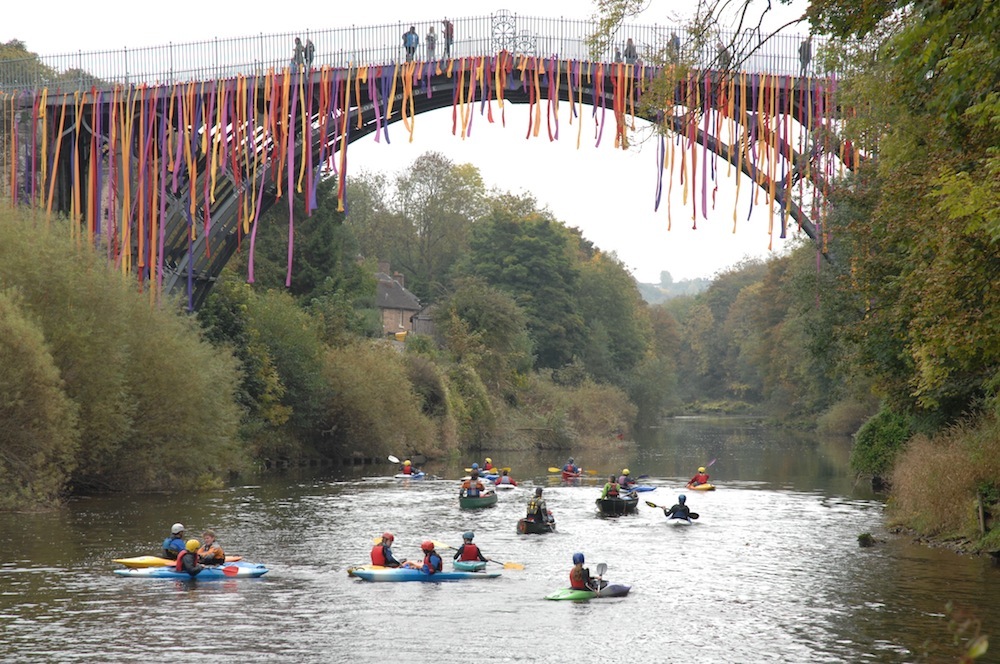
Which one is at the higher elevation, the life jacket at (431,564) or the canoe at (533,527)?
the life jacket at (431,564)

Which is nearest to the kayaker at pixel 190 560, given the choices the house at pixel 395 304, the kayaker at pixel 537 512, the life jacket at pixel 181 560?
the life jacket at pixel 181 560

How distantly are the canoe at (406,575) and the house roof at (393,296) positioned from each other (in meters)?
63.6

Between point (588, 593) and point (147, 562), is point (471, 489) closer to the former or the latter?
point (147, 562)

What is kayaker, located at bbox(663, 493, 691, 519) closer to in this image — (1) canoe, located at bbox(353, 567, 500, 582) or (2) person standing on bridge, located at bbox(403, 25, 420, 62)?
(1) canoe, located at bbox(353, 567, 500, 582)

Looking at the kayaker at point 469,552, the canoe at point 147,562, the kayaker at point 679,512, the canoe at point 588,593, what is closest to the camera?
the canoe at point 588,593

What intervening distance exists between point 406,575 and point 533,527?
7381 millimetres

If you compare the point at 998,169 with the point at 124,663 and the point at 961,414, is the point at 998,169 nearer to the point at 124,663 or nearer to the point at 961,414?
the point at 124,663

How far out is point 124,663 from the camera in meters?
15.0

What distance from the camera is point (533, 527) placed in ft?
94.1

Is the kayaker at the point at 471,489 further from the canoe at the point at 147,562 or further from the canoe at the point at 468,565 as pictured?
the canoe at the point at 147,562

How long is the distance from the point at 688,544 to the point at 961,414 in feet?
25.8

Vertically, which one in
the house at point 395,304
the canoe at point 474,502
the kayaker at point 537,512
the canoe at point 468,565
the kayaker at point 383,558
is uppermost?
the house at point 395,304

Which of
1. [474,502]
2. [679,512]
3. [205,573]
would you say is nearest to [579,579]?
[205,573]

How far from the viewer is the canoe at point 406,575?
70.7 ft
